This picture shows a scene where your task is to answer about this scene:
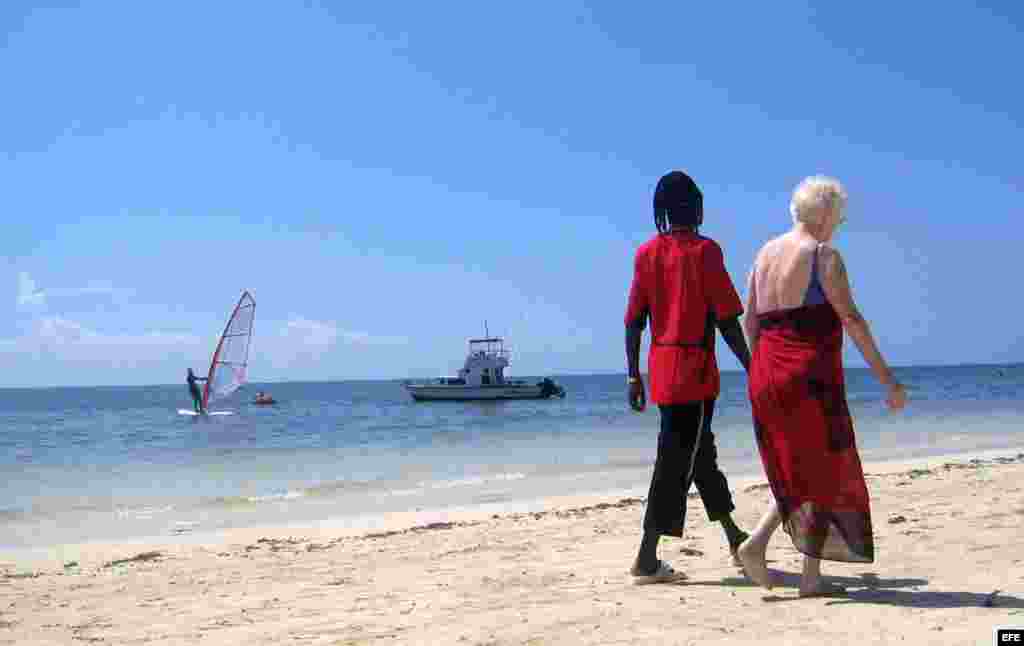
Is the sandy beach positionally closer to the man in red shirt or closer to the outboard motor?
the man in red shirt

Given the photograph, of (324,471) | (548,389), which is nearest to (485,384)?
(548,389)

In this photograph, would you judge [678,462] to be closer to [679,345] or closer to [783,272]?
[679,345]

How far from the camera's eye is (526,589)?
412cm

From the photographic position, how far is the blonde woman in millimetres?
3363

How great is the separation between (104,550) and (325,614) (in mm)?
4139

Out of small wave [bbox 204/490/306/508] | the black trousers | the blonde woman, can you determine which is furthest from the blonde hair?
small wave [bbox 204/490/306/508]

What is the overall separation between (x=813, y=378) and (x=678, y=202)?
1015 millimetres

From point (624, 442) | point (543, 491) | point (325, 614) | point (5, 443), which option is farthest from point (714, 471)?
point (5, 443)

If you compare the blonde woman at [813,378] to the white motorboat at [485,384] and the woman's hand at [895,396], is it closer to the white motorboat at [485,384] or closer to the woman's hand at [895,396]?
the woman's hand at [895,396]

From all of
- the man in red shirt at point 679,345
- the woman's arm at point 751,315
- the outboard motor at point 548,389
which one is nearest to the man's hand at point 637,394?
the man in red shirt at point 679,345

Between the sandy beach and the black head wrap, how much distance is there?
1519 mm

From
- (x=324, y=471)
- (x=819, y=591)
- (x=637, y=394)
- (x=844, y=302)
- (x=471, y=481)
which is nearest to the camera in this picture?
(x=844, y=302)

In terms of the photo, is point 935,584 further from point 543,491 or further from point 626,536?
point 543,491

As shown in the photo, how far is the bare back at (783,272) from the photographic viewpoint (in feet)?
11.0
